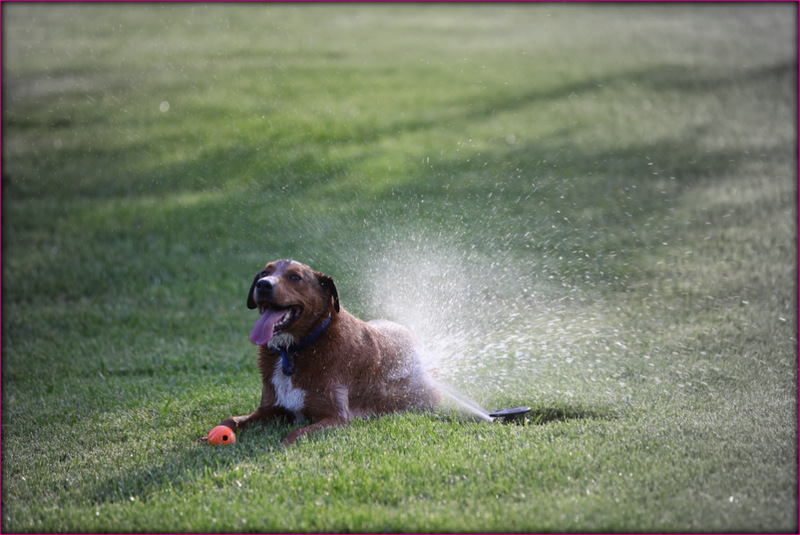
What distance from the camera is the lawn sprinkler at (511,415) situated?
17.6ft

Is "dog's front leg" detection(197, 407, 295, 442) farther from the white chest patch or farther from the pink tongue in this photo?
the pink tongue

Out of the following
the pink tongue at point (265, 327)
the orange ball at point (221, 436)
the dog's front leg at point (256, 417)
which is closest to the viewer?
the pink tongue at point (265, 327)

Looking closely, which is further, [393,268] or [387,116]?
[387,116]

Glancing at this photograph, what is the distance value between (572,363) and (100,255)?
5713mm

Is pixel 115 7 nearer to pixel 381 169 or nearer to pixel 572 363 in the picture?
pixel 381 169

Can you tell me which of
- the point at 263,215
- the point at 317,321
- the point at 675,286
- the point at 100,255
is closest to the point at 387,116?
the point at 263,215

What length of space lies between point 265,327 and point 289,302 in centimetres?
19

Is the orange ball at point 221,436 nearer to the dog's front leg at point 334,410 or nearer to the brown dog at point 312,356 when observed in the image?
the brown dog at point 312,356

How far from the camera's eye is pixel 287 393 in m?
5.11

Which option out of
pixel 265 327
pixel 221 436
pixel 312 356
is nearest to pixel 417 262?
pixel 312 356

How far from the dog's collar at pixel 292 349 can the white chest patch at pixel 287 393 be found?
6 cm

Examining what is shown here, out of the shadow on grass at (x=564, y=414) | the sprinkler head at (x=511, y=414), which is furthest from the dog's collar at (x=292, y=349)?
the shadow on grass at (x=564, y=414)

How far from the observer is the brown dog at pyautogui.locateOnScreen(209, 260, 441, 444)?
485 centimetres

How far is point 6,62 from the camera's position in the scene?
16.9m
